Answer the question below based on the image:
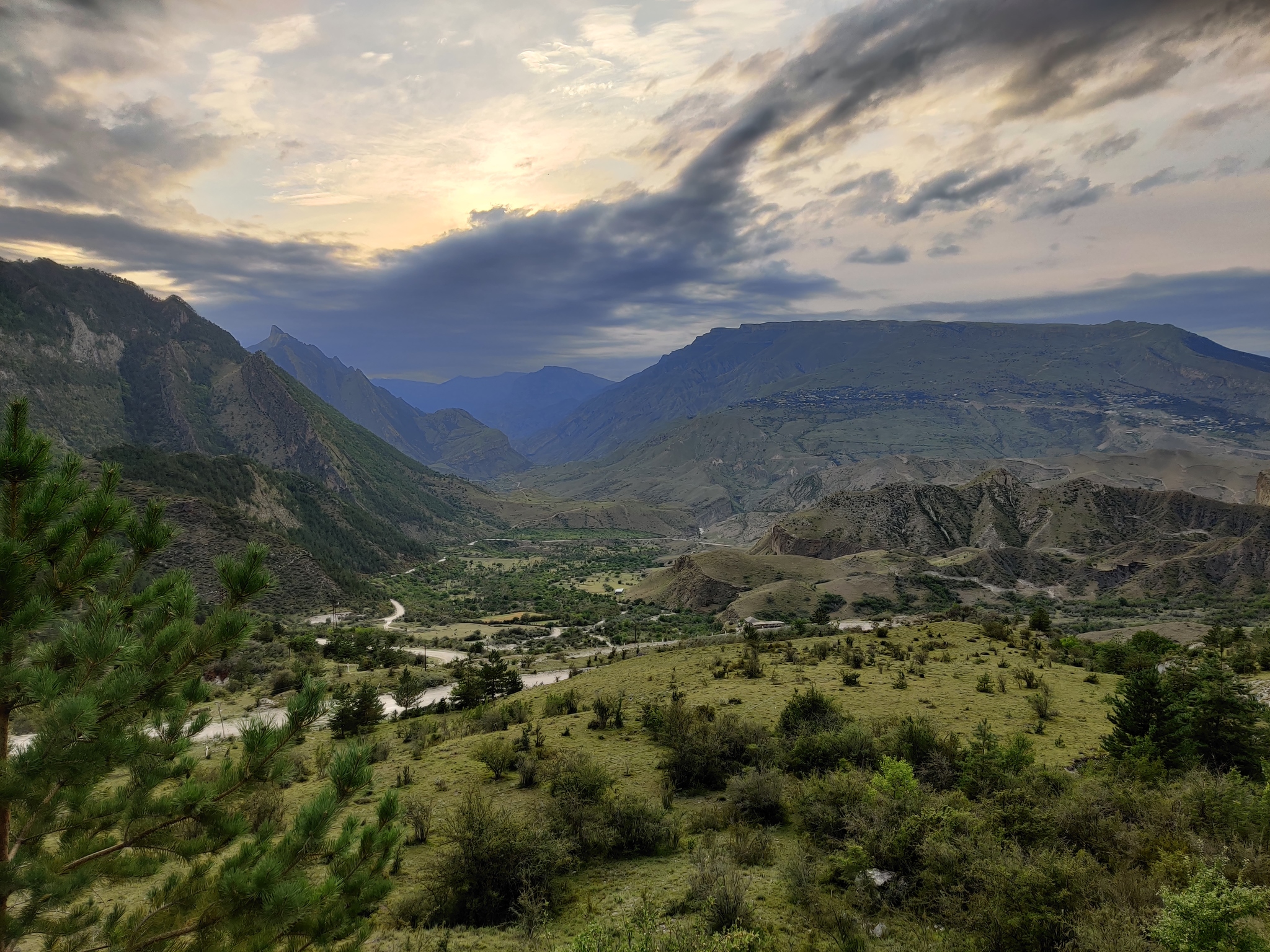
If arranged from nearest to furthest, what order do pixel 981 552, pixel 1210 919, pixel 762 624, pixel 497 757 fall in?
pixel 1210 919, pixel 497 757, pixel 762 624, pixel 981 552

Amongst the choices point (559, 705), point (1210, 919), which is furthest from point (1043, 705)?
point (559, 705)

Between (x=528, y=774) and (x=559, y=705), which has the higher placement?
(x=528, y=774)

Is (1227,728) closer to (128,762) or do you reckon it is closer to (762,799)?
(762,799)

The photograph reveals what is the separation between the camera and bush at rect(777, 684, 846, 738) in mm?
19016

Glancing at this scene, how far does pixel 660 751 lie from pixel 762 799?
19.7 ft

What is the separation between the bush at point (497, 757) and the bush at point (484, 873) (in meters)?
6.11

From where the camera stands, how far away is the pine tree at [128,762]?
4918 mm

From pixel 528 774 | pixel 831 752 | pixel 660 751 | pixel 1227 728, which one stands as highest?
pixel 1227 728

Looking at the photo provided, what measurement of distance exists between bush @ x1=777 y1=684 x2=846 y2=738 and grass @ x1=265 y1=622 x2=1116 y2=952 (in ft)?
6.01

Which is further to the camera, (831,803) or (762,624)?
(762,624)

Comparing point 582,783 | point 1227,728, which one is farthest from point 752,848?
point 1227,728

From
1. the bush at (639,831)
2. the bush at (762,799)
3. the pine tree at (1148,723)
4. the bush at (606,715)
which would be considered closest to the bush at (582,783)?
the bush at (639,831)

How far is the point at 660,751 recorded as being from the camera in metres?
20.0

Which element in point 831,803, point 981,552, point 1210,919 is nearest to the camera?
point 1210,919
